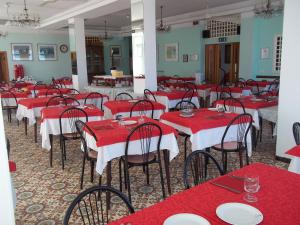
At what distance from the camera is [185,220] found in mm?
1409

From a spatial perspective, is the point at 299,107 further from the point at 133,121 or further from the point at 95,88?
the point at 95,88

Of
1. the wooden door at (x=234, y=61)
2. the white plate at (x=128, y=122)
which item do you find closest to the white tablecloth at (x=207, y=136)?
the white plate at (x=128, y=122)

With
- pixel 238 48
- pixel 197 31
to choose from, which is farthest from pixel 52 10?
pixel 238 48

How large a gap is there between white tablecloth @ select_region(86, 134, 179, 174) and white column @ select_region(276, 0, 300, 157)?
6.41 ft

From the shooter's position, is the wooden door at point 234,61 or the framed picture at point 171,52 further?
the framed picture at point 171,52

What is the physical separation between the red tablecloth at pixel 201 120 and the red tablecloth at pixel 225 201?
61.7 inches

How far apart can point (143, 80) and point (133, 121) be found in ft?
11.5

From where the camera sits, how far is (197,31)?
11336 millimetres

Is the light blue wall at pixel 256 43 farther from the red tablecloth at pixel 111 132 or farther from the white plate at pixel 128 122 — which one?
the red tablecloth at pixel 111 132

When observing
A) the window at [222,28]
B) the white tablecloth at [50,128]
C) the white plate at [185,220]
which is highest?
the window at [222,28]

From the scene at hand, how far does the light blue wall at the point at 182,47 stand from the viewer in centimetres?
1145

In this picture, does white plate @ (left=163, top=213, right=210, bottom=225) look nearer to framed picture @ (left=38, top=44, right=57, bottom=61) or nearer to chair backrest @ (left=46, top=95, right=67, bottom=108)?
chair backrest @ (left=46, top=95, right=67, bottom=108)

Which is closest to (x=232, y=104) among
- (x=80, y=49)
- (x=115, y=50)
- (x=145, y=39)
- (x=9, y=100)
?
(x=145, y=39)

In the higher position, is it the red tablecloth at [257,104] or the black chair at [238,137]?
the red tablecloth at [257,104]
